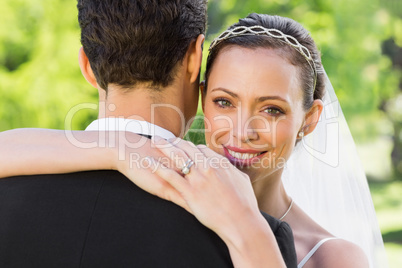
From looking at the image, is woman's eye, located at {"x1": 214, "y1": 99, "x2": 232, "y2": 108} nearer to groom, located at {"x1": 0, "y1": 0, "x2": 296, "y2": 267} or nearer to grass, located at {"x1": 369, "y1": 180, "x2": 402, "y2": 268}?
groom, located at {"x1": 0, "y1": 0, "x2": 296, "y2": 267}

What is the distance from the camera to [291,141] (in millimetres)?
3203

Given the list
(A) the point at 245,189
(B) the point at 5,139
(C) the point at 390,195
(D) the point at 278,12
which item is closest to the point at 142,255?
(A) the point at 245,189

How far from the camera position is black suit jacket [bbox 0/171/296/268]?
1935 millimetres

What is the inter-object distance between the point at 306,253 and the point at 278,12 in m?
6.10

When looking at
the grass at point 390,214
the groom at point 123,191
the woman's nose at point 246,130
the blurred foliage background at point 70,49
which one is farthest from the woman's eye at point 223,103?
the grass at point 390,214

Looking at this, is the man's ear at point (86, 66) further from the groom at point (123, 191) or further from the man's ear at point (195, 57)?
the man's ear at point (195, 57)

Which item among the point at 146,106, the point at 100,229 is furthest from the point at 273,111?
the point at 100,229

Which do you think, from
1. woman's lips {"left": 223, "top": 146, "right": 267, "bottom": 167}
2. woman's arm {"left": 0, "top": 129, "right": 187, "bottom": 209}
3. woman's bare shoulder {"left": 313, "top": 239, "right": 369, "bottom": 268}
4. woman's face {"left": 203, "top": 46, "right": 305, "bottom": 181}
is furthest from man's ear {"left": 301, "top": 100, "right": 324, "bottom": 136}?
woman's arm {"left": 0, "top": 129, "right": 187, "bottom": 209}

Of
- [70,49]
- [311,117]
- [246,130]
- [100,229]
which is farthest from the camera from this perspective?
[70,49]

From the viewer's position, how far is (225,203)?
6.70ft

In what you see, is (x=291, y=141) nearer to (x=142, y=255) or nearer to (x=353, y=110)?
(x=142, y=255)

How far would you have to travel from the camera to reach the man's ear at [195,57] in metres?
2.45

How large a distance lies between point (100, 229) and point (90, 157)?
28 cm

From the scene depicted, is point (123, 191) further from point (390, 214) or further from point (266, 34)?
point (390, 214)
